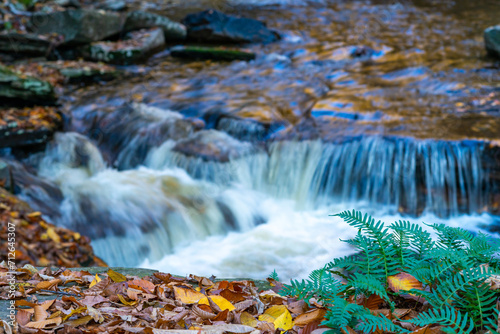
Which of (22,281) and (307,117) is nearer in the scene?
(22,281)

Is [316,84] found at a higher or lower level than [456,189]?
higher

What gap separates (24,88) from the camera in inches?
320

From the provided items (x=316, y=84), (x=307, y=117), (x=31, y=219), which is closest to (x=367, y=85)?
(x=316, y=84)

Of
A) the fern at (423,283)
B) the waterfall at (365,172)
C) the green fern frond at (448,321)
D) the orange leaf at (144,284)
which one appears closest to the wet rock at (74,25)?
the waterfall at (365,172)

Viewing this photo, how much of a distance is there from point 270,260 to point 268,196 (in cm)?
161

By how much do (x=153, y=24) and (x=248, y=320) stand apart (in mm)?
11395

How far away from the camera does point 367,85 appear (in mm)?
8828

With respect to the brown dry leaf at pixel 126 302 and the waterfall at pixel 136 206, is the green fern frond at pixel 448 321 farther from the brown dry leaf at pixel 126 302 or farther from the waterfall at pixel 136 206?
the waterfall at pixel 136 206

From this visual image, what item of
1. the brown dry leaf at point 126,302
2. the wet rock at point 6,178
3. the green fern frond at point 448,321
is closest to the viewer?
the green fern frond at point 448,321

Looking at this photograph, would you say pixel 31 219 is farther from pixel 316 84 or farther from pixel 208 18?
pixel 208 18

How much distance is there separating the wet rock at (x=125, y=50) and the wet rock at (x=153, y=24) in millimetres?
604

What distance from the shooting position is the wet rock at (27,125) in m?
7.36

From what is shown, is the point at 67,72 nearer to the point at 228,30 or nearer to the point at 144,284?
the point at 228,30

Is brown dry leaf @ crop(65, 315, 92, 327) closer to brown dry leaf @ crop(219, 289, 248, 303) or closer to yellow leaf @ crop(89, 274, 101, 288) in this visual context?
yellow leaf @ crop(89, 274, 101, 288)
